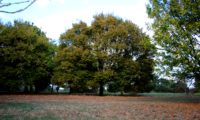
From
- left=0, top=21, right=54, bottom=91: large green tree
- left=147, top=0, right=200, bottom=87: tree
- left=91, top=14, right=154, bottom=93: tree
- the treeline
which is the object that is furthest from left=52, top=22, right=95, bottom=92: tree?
left=147, top=0, right=200, bottom=87: tree

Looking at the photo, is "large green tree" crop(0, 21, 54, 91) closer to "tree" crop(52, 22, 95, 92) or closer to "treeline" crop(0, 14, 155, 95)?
"treeline" crop(0, 14, 155, 95)

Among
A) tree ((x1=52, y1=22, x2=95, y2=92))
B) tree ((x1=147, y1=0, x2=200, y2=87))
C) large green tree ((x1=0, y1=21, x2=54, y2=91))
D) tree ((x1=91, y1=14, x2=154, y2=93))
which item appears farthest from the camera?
tree ((x1=52, y1=22, x2=95, y2=92))

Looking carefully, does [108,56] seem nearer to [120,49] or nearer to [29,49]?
[120,49]

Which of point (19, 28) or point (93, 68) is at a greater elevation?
point (19, 28)

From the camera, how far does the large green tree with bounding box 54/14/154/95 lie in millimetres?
53094

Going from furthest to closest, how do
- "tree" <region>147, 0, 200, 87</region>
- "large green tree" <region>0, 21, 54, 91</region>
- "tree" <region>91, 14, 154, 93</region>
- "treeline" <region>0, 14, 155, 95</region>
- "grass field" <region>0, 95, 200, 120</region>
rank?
"tree" <region>91, 14, 154, 93</region>, "treeline" <region>0, 14, 155, 95</region>, "large green tree" <region>0, 21, 54, 91</region>, "tree" <region>147, 0, 200, 87</region>, "grass field" <region>0, 95, 200, 120</region>

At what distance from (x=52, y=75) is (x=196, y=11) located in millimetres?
34130

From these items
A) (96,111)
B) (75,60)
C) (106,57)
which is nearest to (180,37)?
(96,111)

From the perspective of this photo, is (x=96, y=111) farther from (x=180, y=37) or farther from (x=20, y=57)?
(x=20, y=57)

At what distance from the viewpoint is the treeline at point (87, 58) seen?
52375mm

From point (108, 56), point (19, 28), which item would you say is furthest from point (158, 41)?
point (19, 28)

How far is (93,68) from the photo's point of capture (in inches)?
2172

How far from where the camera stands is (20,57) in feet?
171

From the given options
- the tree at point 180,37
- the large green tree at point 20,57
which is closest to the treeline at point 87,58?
the large green tree at point 20,57
